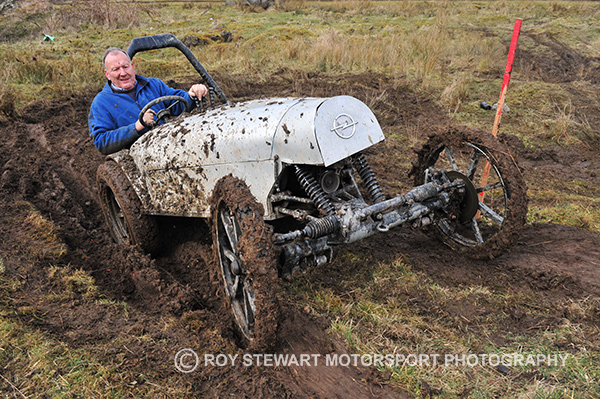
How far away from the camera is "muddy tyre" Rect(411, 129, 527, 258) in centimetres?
358

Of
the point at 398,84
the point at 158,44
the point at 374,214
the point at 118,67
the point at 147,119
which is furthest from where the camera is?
the point at 398,84

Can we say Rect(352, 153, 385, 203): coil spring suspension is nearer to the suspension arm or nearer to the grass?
the suspension arm

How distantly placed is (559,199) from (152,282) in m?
4.78

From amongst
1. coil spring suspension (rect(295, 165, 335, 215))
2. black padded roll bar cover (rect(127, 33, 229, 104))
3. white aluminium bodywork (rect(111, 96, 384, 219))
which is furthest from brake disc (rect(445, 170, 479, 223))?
black padded roll bar cover (rect(127, 33, 229, 104))

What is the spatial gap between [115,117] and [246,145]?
6.91ft

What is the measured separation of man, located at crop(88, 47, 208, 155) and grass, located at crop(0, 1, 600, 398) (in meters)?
1.15

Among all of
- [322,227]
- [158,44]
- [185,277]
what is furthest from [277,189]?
[158,44]

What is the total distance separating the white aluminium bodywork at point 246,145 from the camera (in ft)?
10.6

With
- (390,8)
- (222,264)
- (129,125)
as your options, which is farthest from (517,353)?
(390,8)

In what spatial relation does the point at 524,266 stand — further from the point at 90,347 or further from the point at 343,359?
the point at 90,347

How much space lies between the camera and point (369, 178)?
12.4 feet

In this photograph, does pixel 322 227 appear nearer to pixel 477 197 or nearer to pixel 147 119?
pixel 477 197

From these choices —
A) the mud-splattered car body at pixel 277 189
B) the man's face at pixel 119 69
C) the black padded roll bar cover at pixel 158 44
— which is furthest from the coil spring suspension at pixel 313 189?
the man's face at pixel 119 69

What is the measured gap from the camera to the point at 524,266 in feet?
12.8
